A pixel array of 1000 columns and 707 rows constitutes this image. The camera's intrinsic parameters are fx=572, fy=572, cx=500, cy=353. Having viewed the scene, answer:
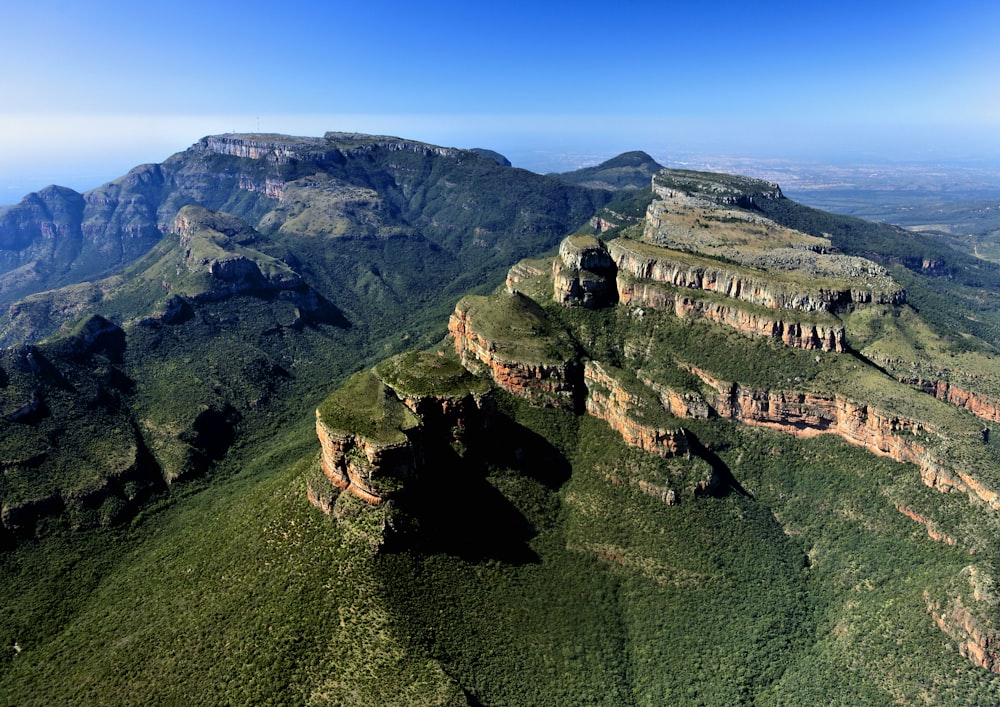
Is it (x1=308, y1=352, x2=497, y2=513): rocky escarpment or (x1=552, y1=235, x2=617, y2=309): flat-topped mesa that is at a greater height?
(x1=552, y1=235, x2=617, y2=309): flat-topped mesa

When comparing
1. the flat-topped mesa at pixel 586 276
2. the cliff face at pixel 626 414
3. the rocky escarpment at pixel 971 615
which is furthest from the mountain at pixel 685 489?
the flat-topped mesa at pixel 586 276

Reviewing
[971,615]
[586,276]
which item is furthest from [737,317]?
[971,615]

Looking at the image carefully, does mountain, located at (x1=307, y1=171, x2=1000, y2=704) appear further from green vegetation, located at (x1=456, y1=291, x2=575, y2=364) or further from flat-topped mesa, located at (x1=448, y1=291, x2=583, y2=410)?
green vegetation, located at (x1=456, y1=291, x2=575, y2=364)

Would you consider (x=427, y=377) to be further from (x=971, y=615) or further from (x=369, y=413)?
(x=971, y=615)

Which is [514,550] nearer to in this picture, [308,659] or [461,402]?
[461,402]

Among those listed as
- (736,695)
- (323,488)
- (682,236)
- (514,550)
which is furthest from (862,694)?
(682,236)

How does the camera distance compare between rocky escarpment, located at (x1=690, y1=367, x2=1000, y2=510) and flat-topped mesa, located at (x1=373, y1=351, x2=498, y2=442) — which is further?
rocky escarpment, located at (x1=690, y1=367, x2=1000, y2=510)

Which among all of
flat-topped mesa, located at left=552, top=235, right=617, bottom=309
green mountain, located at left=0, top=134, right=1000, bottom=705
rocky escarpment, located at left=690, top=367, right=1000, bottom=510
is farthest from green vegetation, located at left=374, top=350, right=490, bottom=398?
rocky escarpment, located at left=690, top=367, right=1000, bottom=510
